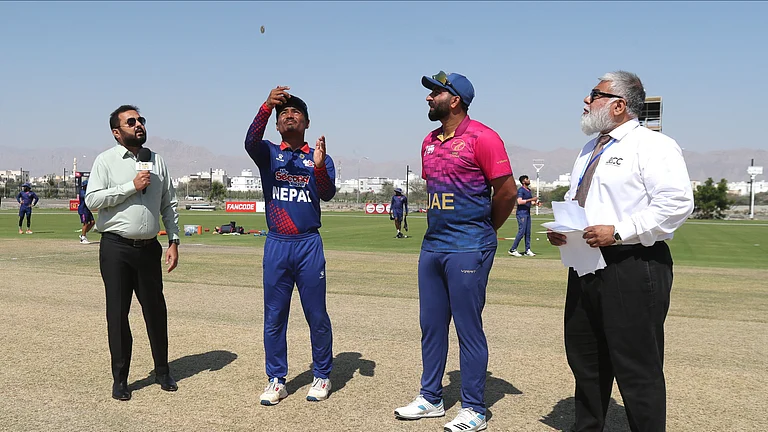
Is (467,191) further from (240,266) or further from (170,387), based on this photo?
(240,266)

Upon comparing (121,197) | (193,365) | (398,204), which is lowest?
(193,365)

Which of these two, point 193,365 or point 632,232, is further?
point 193,365

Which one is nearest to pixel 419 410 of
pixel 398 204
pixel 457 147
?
Result: pixel 457 147

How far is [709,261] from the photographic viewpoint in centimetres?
1777

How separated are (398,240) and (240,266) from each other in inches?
420

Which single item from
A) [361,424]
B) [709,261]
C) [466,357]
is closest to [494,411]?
[466,357]

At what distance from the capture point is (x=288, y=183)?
5.39 meters

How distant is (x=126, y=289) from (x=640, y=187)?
4025 mm

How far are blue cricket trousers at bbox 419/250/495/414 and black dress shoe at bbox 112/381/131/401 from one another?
2.34 m

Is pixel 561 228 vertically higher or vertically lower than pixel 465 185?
lower

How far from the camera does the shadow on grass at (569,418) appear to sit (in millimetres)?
4672

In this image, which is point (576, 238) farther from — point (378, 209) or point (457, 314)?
point (378, 209)

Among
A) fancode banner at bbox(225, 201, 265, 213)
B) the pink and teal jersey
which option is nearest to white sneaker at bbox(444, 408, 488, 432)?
the pink and teal jersey

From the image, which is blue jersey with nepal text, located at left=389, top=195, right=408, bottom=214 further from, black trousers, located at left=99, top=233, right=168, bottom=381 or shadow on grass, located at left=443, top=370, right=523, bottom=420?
black trousers, located at left=99, top=233, right=168, bottom=381
